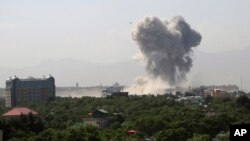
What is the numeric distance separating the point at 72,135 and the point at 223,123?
50.8ft

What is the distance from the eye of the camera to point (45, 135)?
2706 centimetres

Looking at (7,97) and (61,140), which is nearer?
(61,140)

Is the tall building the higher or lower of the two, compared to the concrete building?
higher

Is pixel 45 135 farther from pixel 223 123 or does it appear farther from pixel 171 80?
pixel 171 80

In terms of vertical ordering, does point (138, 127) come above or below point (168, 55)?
below

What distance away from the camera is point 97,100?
221ft

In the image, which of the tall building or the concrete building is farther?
the tall building

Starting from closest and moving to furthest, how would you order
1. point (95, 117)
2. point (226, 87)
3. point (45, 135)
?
point (45, 135), point (95, 117), point (226, 87)

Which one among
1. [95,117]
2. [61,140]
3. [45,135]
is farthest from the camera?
[95,117]

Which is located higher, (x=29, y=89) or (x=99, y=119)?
(x=29, y=89)

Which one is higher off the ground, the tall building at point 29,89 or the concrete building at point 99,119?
the tall building at point 29,89

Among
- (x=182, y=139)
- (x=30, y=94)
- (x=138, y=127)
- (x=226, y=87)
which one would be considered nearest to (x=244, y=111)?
(x=138, y=127)

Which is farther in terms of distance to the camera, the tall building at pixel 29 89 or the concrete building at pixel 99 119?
the tall building at pixel 29 89

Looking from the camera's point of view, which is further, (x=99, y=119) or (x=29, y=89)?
(x=29, y=89)
